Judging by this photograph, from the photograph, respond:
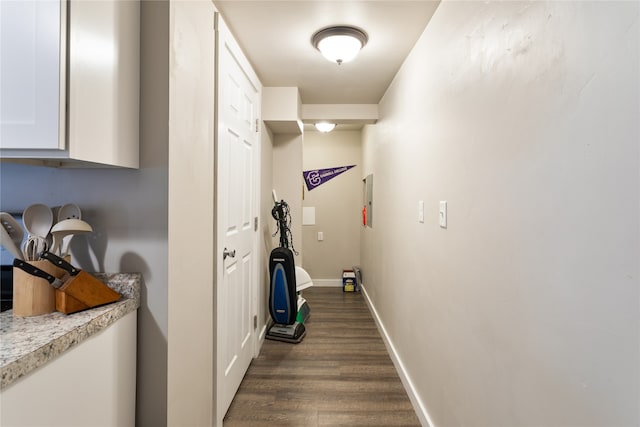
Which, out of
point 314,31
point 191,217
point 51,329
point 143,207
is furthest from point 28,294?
point 314,31

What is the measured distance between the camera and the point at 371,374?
2484mm

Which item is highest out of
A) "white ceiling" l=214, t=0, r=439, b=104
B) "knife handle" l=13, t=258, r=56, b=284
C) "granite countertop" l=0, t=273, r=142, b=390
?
"white ceiling" l=214, t=0, r=439, b=104

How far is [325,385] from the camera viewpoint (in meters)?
2.33

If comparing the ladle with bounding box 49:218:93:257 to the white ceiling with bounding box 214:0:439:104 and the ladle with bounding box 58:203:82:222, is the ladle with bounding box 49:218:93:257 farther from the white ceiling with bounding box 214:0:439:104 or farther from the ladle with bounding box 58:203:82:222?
the white ceiling with bounding box 214:0:439:104

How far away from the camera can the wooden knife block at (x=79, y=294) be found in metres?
1.00

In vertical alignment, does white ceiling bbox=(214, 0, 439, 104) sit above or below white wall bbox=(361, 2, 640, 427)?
above

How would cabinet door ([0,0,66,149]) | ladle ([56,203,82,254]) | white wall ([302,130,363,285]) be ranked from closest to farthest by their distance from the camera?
cabinet door ([0,0,66,149]) → ladle ([56,203,82,254]) → white wall ([302,130,363,285])

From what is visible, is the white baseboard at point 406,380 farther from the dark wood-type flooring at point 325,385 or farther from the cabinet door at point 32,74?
the cabinet door at point 32,74

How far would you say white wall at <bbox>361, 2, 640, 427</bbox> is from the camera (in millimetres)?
663

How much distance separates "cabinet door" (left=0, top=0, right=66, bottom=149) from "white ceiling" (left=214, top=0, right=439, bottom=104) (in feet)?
3.55

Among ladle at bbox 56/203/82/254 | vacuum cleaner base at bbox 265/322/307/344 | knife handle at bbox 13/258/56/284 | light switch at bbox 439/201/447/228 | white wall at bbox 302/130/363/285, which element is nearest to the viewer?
knife handle at bbox 13/258/56/284

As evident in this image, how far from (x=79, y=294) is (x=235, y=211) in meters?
1.21

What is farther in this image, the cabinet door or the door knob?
the door knob

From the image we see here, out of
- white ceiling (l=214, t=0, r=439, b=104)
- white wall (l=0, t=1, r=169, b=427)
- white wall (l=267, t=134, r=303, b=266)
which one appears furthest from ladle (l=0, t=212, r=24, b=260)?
white wall (l=267, t=134, r=303, b=266)
